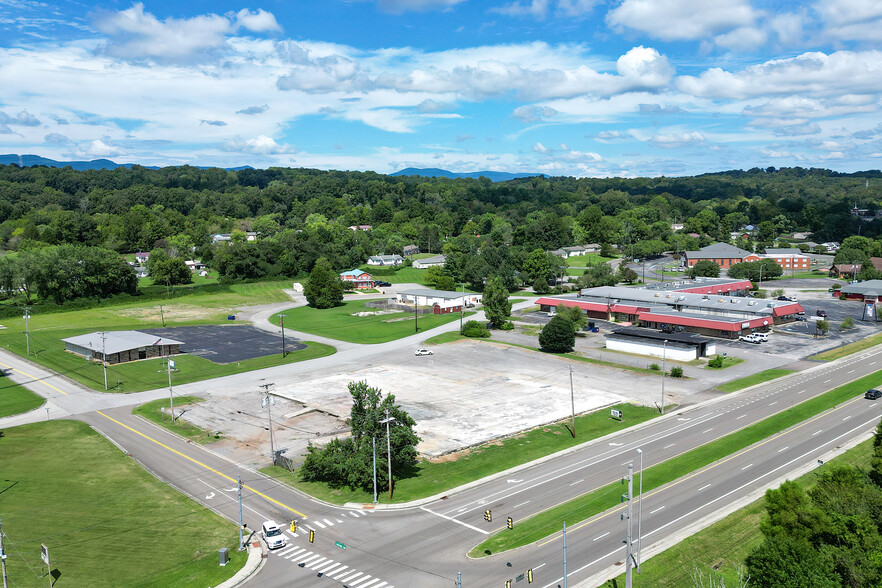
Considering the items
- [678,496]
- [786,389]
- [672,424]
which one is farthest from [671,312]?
[678,496]

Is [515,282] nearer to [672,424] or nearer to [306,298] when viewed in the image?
[306,298]

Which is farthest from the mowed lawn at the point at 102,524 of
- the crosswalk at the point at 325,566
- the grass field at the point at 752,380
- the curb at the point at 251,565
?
the grass field at the point at 752,380

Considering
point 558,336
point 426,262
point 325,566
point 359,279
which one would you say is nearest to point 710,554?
point 325,566

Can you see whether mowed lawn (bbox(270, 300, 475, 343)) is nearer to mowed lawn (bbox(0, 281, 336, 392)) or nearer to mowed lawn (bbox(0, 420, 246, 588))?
mowed lawn (bbox(0, 281, 336, 392))

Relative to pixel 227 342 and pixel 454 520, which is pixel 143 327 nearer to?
pixel 227 342

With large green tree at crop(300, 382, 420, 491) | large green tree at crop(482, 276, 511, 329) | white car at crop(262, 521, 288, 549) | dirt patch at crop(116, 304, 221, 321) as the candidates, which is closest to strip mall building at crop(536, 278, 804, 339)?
large green tree at crop(482, 276, 511, 329)
